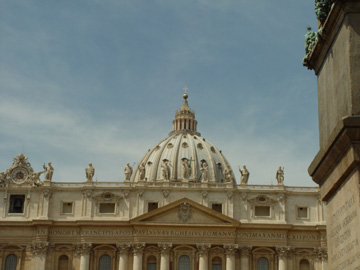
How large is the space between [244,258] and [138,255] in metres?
10.5

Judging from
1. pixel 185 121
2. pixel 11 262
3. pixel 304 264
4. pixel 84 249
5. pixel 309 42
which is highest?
pixel 185 121

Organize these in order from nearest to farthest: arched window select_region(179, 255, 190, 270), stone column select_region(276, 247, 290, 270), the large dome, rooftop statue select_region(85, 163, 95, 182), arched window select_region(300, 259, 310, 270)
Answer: stone column select_region(276, 247, 290, 270) < arched window select_region(179, 255, 190, 270) < arched window select_region(300, 259, 310, 270) < rooftop statue select_region(85, 163, 95, 182) < the large dome

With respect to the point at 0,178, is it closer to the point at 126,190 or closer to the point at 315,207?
the point at 126,190

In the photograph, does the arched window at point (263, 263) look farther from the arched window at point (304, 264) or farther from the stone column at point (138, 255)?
the stone column at point (138, 255)

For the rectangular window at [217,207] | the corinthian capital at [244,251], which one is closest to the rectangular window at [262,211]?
the rectangular window at [217,207]

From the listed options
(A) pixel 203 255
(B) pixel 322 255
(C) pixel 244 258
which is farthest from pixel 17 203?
(B) pixel 322 255

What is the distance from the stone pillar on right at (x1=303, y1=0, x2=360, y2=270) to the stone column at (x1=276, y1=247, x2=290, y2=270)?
58.7m

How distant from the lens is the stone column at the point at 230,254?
228ft

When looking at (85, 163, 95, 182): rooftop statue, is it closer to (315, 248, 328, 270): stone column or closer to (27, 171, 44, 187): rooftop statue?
(27, 171, 44, 187): rooftop statue

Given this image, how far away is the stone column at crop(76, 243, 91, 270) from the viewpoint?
69.8m

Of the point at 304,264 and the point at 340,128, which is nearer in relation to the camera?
the point at 340,128

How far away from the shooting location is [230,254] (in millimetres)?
70062

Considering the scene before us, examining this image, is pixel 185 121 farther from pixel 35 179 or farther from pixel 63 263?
pixel 63 263

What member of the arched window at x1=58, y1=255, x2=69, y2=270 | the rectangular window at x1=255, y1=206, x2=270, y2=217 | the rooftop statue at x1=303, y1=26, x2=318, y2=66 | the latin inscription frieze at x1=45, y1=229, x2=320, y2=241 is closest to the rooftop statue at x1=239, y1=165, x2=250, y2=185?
the rectangular window at x1=255, y1=206, x2=270, y2=217
